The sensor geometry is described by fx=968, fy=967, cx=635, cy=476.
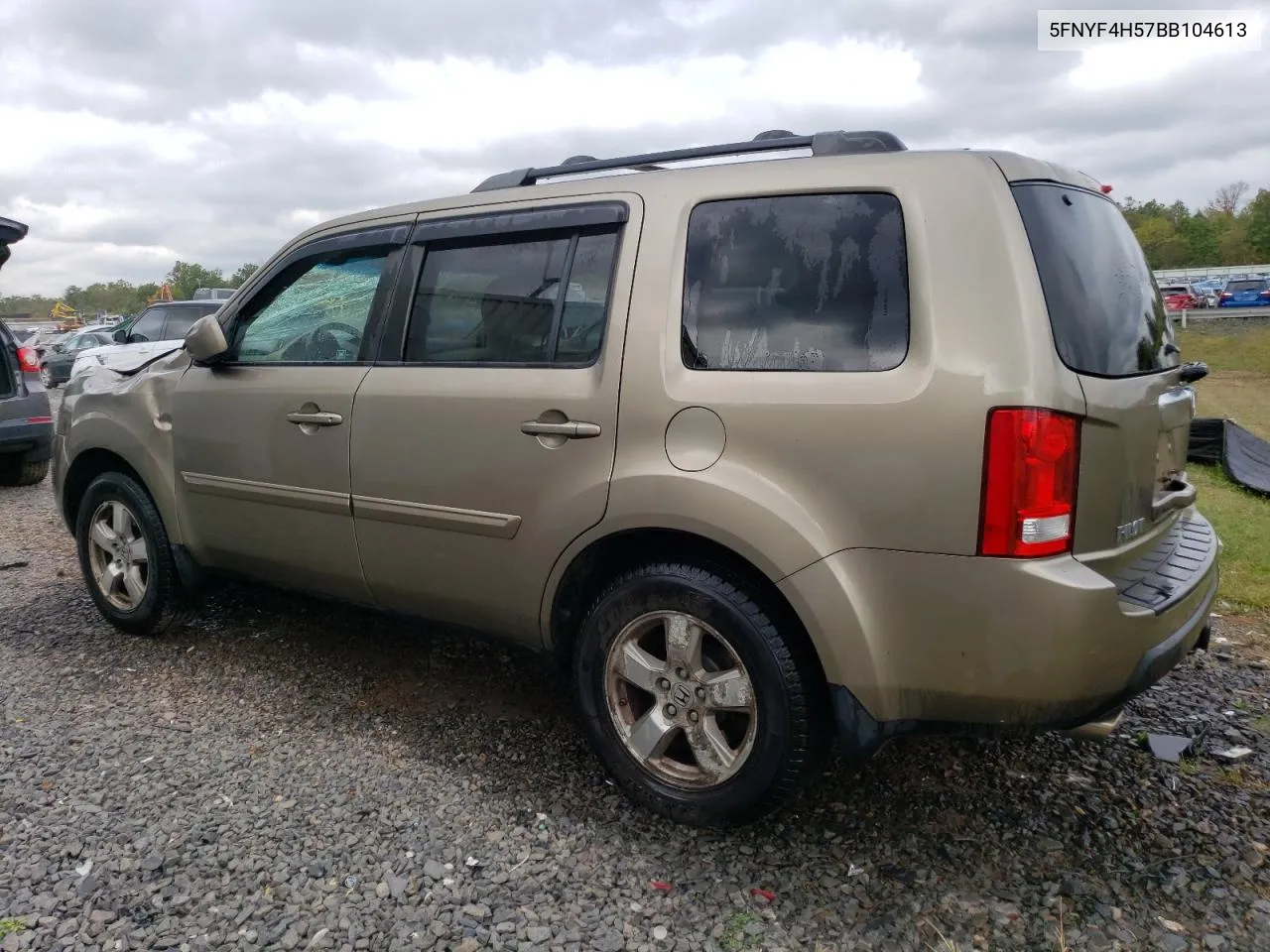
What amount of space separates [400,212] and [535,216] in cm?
69

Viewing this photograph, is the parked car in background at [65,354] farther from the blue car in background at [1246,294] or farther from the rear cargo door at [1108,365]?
the blue car in background at [1246,294]

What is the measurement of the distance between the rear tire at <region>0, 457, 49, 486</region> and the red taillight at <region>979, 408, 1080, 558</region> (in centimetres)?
831

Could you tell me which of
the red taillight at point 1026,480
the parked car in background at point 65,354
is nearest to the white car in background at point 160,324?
the parked car in background at point 65,354

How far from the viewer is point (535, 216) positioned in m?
3.09

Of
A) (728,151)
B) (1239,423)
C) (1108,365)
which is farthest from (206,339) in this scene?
(1239,423)

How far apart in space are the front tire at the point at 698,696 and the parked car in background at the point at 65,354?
2073 centimetres

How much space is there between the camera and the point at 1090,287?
241 cm

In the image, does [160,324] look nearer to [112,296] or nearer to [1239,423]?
[1239,423]

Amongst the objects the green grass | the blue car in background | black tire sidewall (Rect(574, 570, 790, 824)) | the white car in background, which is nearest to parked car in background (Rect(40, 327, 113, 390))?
the white car in background

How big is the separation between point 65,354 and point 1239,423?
2213 centimetres

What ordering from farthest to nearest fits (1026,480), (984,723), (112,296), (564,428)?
(112,296), (564,428), (984,723), (1026,480)

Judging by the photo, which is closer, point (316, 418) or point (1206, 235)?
point (316, 418)

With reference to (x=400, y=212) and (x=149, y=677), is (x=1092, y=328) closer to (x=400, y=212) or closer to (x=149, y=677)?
(x=400, y=212)

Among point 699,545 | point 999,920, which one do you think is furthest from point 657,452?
point 999,920
